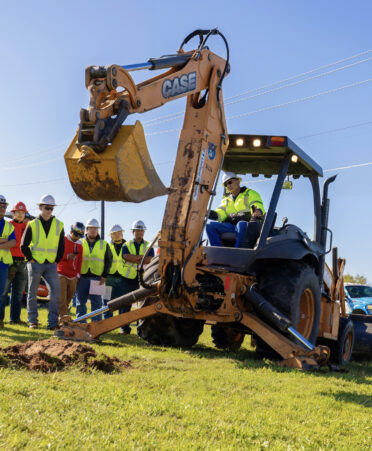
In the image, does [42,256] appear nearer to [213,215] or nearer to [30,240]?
[30,240]

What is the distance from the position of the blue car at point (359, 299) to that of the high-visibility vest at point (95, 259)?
9.52 meters

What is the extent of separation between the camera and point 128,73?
5.41 m

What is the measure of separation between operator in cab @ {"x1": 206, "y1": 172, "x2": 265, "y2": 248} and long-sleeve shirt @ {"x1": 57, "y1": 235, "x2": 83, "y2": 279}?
4.10 metres

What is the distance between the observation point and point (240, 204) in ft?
25.4

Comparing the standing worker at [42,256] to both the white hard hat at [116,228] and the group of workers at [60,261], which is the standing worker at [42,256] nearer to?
the group of workers at [60,261]

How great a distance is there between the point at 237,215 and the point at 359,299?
11.5m

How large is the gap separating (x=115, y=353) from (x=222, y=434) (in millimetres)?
3122

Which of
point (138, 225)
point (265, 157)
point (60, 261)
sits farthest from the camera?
point (138, 225)

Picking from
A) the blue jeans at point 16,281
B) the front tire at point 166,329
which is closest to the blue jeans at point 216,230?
the front tire at point 166,329

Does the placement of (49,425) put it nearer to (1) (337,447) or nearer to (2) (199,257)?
(1) (337,447)

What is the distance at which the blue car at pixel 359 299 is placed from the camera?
1747 cm

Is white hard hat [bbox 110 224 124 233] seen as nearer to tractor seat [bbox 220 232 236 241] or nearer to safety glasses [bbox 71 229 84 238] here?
safety glasses [bbox 71 229 84 238]

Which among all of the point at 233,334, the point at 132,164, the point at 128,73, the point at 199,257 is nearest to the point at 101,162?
the point at 132,164

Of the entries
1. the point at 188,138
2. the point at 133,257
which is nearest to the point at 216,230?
the point at 188,138
